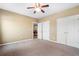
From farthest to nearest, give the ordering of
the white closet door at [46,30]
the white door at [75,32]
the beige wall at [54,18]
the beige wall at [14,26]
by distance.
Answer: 1. the white closet door at [46,30]
2. the beige wall at [14,26]
3. the beige wall at [54,18]
4. the white door at [75,32]

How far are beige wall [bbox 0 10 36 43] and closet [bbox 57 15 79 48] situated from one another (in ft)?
8.69

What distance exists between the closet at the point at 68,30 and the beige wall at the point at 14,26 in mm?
2648

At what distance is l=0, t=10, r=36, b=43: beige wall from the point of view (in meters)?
4.52

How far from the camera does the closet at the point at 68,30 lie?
3740mm

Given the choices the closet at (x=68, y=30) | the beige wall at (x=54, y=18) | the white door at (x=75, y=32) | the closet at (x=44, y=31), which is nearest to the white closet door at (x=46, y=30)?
the closet at (x=44, y=31)

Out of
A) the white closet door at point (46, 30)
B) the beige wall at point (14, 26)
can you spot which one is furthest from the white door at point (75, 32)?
the beige wall at point (14, 26)

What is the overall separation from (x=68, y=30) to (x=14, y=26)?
3.65 meters

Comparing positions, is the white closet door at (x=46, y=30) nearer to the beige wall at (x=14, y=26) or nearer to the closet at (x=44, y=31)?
the closet at (x=44, y=31)

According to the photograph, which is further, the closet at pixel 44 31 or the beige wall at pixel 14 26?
the closet at pixel 44 31

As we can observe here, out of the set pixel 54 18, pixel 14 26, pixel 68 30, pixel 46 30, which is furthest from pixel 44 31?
pixel 14 26

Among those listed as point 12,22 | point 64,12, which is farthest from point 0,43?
point 64,12

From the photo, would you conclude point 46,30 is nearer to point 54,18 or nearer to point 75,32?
point 54,18

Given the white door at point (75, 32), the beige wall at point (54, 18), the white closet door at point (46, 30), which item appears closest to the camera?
the white door at point (75, 32)

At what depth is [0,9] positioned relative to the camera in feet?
14.1
